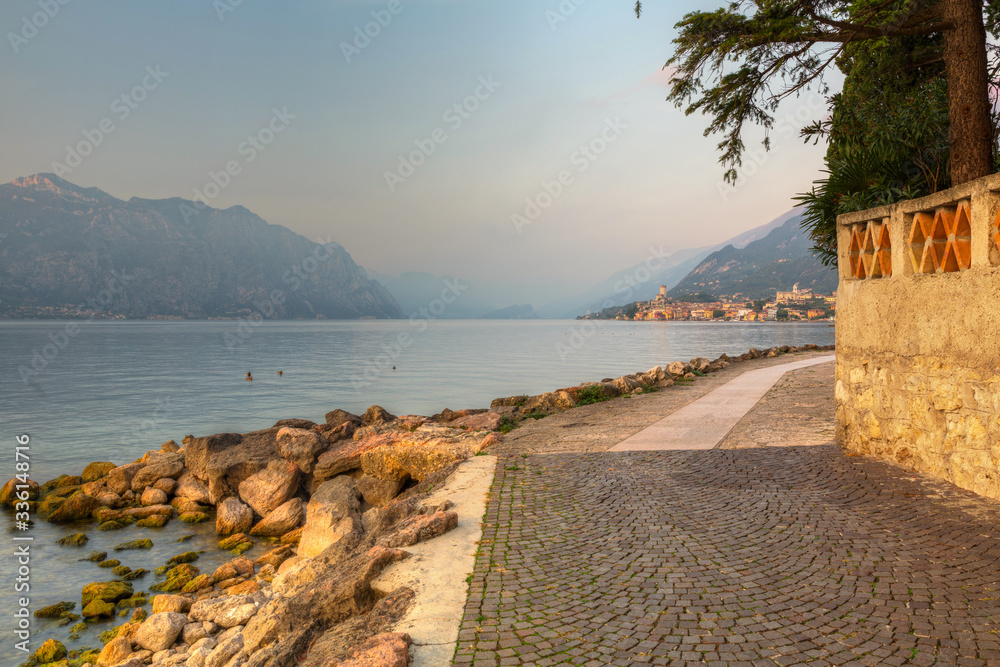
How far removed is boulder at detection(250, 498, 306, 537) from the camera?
11.4 metres

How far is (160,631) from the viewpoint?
22.4 ft

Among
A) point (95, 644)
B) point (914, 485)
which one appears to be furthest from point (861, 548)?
point (95, 644)

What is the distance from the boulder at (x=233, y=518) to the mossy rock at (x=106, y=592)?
2.44 m

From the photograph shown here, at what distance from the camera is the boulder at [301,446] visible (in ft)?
43.9

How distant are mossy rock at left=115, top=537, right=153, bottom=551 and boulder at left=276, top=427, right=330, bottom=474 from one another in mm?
3304

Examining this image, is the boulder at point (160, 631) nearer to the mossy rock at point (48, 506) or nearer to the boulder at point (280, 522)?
the boulder at point (280, 522)

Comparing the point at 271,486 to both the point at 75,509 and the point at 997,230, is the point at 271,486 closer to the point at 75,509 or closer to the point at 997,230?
the point at 75,509

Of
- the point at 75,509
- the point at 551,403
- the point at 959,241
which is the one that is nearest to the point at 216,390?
the point at 75,509

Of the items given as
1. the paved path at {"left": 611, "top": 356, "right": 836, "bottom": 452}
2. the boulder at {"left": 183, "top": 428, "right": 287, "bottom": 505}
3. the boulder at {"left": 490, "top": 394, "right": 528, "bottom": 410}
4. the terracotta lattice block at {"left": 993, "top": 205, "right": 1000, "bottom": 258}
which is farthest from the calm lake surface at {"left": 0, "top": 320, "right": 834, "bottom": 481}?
the terracotta lattice block at {"left": 993, "top": 205, "right": 1000, "bottom": 258}

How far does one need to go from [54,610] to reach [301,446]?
5.76 meters

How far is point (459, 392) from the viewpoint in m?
32.2

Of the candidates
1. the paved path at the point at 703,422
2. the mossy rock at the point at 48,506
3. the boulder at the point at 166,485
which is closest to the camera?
the paved path at the point at 703,422

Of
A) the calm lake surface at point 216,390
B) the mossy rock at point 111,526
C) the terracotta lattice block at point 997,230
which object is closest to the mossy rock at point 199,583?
the mossy rock at point 111,526

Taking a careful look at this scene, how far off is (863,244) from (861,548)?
492 cm
